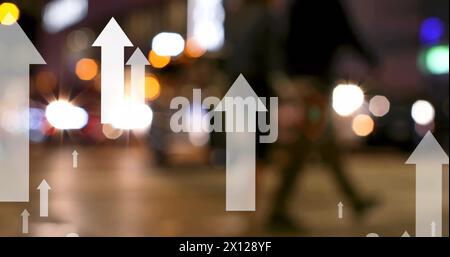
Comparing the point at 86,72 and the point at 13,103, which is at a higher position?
the point at 86,72

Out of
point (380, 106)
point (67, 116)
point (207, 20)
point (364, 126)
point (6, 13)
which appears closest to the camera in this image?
point (6, 13)

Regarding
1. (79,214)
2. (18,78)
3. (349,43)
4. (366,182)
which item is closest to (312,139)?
(349,43)

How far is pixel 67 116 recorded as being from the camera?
38.4 ft

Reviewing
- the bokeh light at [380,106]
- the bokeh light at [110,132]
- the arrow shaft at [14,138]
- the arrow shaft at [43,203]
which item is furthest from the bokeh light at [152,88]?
the bokeh light at [110,132]

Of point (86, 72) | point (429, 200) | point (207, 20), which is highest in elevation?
point (207, 20)

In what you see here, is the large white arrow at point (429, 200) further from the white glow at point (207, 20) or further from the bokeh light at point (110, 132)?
the bokeh light at point (110, 132)

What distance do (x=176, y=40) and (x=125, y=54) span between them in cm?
893

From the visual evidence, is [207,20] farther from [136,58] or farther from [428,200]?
[136,58]

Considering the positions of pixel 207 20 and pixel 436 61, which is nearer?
pixel 436 61

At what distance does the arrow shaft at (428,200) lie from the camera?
4.86 meters

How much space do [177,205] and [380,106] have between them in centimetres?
829

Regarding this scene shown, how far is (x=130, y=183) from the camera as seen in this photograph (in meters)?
7.45

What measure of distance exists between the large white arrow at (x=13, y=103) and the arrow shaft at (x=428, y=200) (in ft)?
8.15

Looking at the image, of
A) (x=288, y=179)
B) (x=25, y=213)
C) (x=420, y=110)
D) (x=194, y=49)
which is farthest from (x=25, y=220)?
(x=420, y=110)
